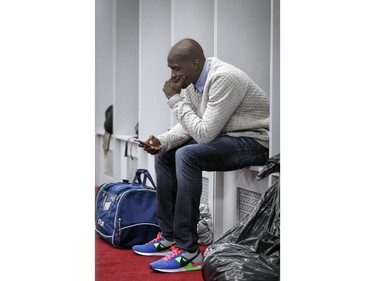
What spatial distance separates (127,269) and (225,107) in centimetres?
68

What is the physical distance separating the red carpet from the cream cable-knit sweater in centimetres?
50

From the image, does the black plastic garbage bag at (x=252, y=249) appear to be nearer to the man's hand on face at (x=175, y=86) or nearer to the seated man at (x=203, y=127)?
the seated man at (x=203, y=127)

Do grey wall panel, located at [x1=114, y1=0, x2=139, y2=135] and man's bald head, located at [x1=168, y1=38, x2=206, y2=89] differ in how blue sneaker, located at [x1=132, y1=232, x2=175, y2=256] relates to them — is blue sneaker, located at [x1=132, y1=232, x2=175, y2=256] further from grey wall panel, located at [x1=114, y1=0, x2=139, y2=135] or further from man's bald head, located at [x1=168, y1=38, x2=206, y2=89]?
grey wall panel, located at [x1=114, y1=0, x2=139, y2=135]

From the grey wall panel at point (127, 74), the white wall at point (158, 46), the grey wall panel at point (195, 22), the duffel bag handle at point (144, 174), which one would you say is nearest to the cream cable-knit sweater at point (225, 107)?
the white wall at point (158, 46)

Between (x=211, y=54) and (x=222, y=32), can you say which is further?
(x=211, y=54)

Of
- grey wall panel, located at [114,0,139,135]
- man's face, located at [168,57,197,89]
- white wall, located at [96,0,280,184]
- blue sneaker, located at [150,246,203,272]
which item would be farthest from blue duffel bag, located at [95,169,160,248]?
man's face, located at [168,57,197,89]

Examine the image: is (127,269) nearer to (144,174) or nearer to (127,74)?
(144,174)

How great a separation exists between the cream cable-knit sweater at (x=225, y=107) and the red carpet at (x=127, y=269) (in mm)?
499

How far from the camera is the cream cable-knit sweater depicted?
2447 mm

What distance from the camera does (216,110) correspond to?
2.44 m
